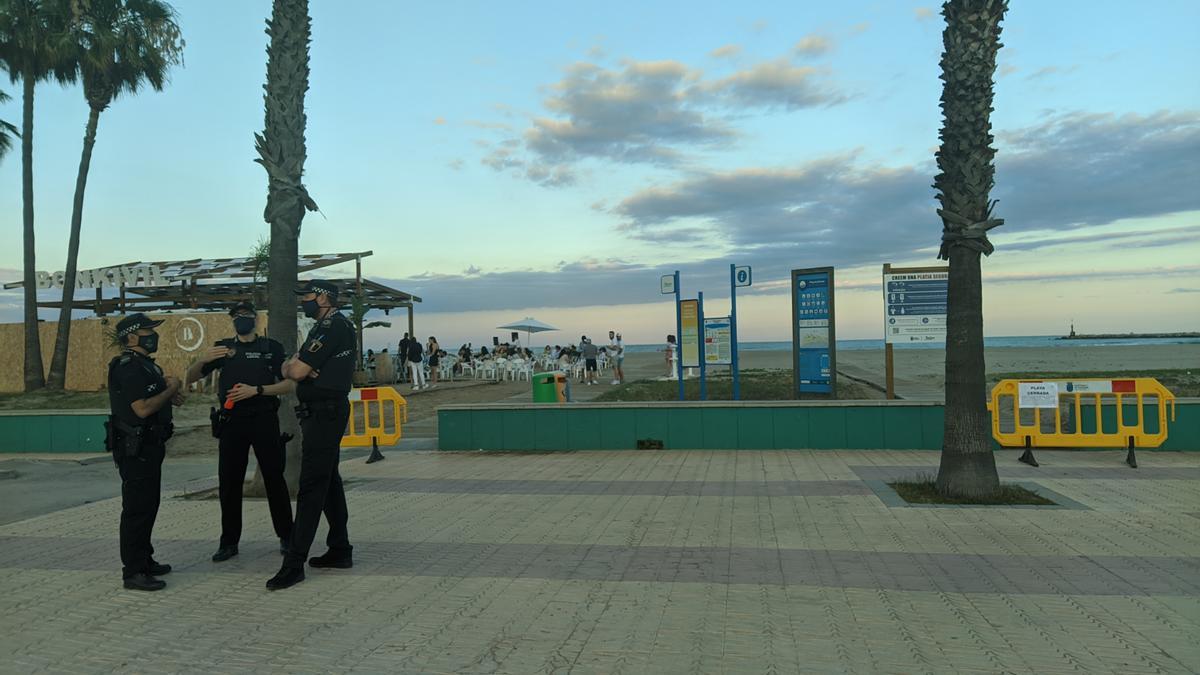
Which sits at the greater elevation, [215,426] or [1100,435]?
[215,426]

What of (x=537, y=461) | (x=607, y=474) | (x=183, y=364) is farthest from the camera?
(x=183, y=364)

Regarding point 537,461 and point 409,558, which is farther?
point 537,461

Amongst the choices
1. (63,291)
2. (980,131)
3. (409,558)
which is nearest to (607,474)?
(409,558)

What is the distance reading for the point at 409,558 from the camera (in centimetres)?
590

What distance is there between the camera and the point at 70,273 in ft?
78.3

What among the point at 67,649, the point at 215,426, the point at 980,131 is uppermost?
the point at 980,131

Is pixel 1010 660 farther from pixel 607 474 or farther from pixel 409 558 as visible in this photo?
pixel 607 474

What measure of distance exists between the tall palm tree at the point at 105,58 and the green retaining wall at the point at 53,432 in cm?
1164

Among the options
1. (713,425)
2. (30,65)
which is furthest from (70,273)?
(713,425)

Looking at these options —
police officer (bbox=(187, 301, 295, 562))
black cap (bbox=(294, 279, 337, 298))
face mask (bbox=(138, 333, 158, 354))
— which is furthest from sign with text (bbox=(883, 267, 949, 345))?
face mask (bbox=(138, 333, 158, 354))

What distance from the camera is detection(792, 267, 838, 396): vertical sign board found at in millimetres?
13125

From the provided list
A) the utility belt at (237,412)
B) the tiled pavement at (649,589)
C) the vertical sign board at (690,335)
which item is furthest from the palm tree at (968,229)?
the vertical sign board at (690,335)

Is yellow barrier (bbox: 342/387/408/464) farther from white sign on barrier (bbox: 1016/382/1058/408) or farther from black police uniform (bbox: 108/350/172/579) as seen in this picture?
white sign on barrier (bbox: 1016/382/1058/408)

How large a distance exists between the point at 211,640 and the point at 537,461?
6.68 metres
